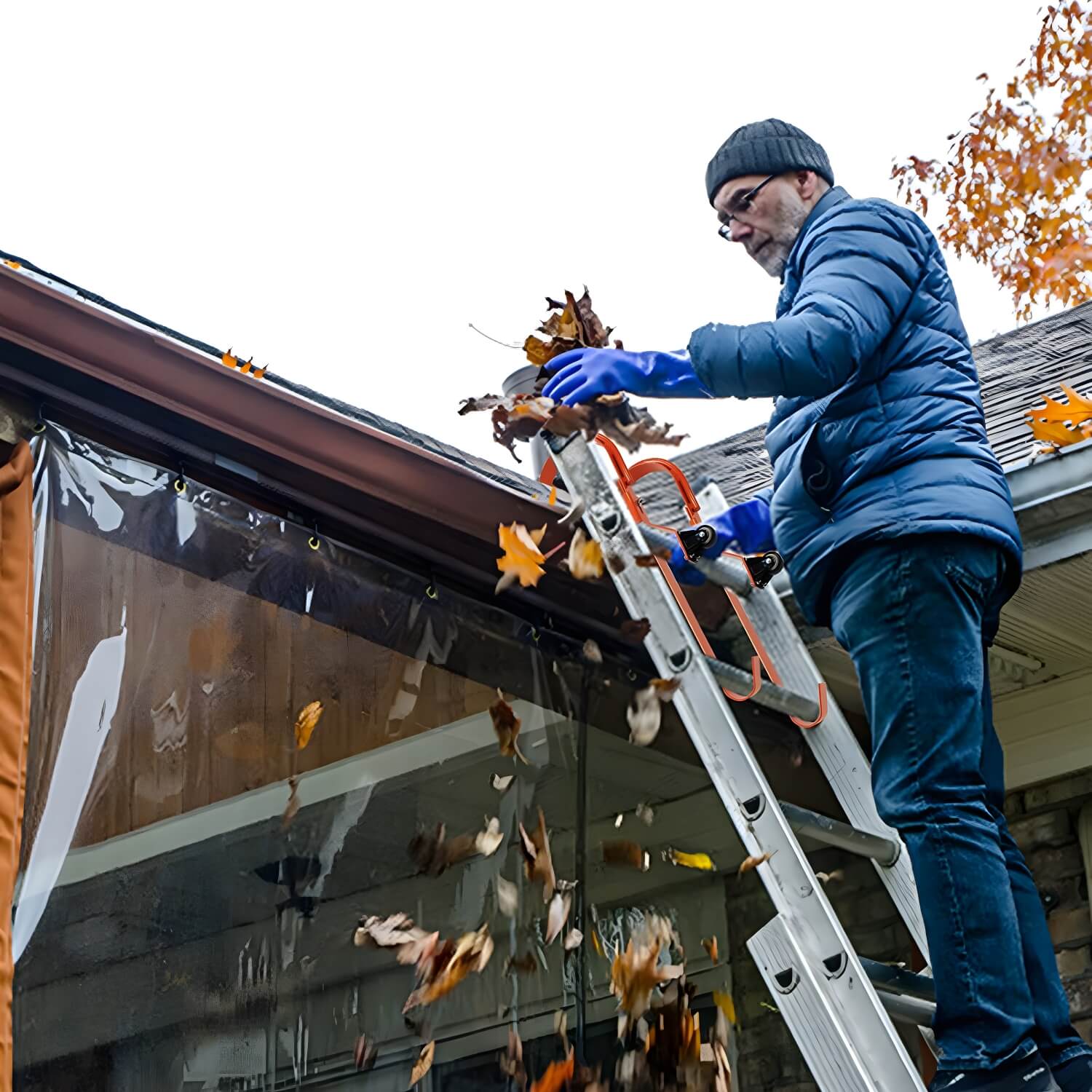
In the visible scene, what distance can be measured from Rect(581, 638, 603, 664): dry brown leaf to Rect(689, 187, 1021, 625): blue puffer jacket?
0.63 metres

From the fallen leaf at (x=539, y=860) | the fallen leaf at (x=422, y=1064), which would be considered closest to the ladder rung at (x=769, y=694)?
the fallen leaf at (x=539, y=860)

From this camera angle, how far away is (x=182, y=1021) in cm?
272

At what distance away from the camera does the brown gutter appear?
2.83 metres

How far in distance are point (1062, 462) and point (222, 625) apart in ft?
6.06

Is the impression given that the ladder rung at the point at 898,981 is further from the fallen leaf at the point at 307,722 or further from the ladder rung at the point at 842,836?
the fallen leaf at the point at 307,722

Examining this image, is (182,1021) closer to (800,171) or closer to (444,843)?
(444,843)

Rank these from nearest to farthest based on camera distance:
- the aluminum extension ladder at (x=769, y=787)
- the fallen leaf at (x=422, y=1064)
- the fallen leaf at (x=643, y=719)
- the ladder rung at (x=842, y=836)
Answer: the aluminum extension ladder at (x=769, y=787) < the fallen leaf at (x=422, y=1064) < the ladder rung at (x=842, y=836) < the fallen leaf at (x=643, y=719)

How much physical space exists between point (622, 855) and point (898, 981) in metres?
0.72

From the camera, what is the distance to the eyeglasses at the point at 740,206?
350cm

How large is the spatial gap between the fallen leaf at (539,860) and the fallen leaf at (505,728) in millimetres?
166

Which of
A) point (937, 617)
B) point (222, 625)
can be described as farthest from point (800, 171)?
point (222, 625)

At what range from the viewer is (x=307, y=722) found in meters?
3.11

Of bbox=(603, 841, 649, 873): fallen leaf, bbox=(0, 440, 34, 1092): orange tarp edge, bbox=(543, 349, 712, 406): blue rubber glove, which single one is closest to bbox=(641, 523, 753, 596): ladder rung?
bbox=(543, 349, 712, 406): blue rubber glove

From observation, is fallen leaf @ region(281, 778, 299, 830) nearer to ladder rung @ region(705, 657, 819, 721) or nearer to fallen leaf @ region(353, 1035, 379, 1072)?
fallen leaf @ region(353, 1035, 379, 1072)
